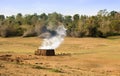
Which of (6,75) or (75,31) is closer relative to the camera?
(6,75)

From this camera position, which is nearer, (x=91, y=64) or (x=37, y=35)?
(x=91, y=64)

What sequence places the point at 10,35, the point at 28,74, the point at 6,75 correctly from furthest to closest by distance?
the point at 10,35 < the point at 28,74 < the point at 6,75

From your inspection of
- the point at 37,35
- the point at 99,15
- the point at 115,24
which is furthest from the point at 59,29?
the point at 99,15

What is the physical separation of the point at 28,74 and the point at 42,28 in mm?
52389

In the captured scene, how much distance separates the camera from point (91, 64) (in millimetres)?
26406

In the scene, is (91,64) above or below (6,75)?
below

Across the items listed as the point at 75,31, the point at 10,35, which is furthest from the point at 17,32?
the point at 75,31

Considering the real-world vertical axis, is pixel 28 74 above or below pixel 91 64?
above

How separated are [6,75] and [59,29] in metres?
34.4

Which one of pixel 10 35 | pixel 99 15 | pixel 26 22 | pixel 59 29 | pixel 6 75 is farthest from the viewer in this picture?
pixel 99 15

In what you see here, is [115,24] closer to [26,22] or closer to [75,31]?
[75,31]

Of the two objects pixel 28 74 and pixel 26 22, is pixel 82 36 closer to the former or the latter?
pixel 26 22

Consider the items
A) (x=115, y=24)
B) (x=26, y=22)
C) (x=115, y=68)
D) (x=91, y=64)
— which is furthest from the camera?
(x=26, y=22)

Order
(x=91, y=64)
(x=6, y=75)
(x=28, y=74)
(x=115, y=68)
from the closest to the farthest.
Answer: (x=6, y=75) < (x=28, y=74) < (x=115, y=68) < (x=91, y=64)
